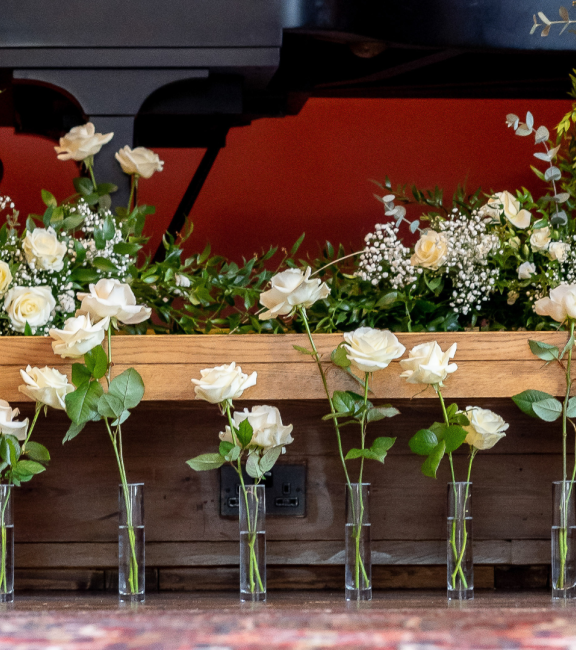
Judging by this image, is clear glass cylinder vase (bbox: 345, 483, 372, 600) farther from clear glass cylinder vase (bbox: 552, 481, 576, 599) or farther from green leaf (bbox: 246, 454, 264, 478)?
clear glass cylinder vase (bbox: 552, 481, 576, 599)

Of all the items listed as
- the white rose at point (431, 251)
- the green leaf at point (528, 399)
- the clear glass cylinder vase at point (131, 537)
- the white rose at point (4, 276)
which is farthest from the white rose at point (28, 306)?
the green leaf at point (528, 399)

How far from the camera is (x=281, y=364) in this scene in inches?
36.4

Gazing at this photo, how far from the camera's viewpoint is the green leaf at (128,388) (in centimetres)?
90

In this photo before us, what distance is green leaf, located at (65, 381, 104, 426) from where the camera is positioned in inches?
34.8

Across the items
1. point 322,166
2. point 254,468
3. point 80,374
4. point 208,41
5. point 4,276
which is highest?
point 322,166

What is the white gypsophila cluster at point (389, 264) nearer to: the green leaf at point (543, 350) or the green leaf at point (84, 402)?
the green leaf at point (543, 350)

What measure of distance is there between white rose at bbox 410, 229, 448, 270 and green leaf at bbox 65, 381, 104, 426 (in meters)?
0.42

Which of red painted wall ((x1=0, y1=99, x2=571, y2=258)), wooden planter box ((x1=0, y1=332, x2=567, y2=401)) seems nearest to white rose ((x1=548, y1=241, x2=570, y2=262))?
wooden planter box ((x1=0, y1=332, x2=567, y2=401))

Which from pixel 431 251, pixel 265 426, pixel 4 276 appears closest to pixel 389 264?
pixel 431 251

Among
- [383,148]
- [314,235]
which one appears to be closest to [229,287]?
[314,235]

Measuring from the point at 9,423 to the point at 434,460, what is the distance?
19.3 inches

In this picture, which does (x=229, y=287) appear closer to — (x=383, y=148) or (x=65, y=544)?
(x=65, y=544)

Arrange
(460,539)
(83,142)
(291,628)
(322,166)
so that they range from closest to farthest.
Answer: (291,628), (460,539), (83,142), (322,166)

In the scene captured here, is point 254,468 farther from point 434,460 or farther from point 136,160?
point 136,160
